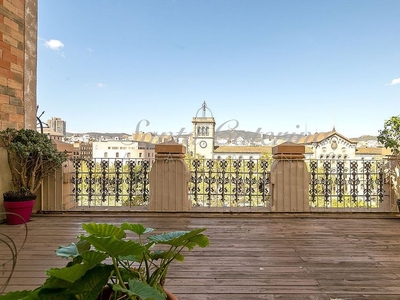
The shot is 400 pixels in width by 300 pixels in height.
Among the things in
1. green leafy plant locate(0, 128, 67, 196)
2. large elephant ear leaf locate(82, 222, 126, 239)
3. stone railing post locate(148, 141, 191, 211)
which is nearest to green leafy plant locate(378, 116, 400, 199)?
stone railing post locate(148, 141, 191, 211)

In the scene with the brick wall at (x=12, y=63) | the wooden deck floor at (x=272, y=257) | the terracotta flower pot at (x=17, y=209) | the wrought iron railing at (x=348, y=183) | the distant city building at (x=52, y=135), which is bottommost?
the wooden deck floor at (x=272, y=257)

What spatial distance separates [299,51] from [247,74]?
19.5ft

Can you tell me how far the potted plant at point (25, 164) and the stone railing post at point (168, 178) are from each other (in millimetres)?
1437

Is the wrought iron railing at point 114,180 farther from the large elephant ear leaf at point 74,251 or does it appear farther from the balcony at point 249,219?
the large elephant ear leaf at point 74,251

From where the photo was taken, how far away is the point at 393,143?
418 centimetres

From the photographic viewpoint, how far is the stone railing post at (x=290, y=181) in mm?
4367

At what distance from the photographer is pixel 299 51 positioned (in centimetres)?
2706

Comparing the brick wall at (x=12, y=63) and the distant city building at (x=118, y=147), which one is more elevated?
the brick wall at (x=12, y=63)

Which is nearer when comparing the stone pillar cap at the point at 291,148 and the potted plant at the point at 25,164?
the potted plant at the point at 25,164

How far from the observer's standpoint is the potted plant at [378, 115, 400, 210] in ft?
13.7

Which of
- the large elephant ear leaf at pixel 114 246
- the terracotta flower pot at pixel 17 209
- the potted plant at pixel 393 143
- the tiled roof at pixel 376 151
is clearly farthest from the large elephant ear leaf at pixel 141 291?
the tiled roof at pixel 376 151

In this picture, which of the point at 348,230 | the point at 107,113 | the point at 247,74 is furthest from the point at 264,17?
the point at 348,230

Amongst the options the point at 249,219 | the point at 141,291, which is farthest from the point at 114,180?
the point at 141,291

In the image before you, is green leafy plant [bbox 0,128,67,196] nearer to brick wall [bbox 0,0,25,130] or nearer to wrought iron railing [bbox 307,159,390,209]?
brick wall [bbox 0,0,25,130]
